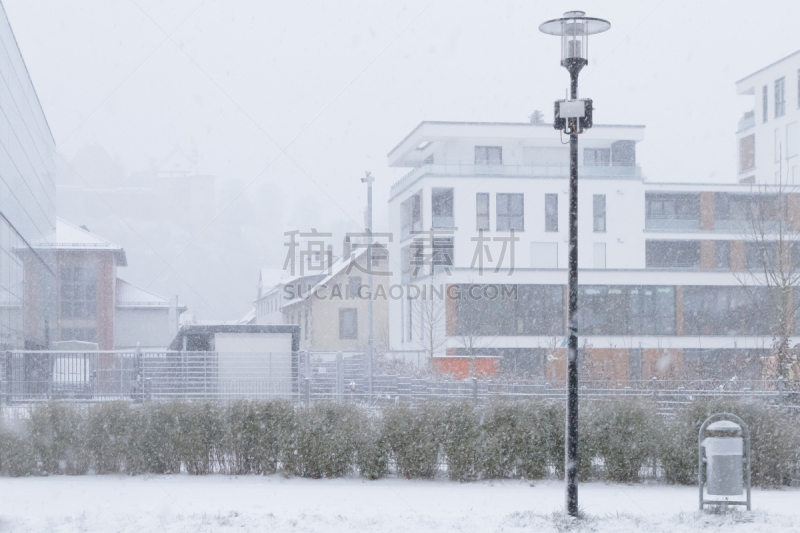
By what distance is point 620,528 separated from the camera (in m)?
8.27

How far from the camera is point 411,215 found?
1879 inches

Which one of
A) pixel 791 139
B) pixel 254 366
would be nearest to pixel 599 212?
pixel 791 139

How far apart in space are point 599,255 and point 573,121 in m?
38.4

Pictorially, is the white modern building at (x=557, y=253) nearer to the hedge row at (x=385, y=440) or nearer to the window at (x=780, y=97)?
the window at (x=780, y=97)

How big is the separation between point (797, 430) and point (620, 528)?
15.2ft

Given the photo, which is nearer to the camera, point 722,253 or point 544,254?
point 544,254

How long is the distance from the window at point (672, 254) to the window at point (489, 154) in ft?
32.9

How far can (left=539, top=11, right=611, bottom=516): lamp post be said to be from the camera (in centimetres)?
877

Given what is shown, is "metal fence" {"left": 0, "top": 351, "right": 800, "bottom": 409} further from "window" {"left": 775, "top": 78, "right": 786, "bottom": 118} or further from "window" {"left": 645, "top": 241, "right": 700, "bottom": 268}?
"window" {"left": 775, "top": 78, "right": 786, "bottom": 118}

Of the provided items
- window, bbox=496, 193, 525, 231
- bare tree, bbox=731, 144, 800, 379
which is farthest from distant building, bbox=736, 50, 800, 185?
window, bbox=496, 193, 525, 231

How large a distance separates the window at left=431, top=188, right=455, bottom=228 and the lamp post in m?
35.7

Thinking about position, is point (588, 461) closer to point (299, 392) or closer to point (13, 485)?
point (13, 485)

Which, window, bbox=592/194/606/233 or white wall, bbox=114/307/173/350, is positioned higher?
window, bbox=592/194/606/233

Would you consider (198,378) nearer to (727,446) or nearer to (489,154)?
(727,446)
